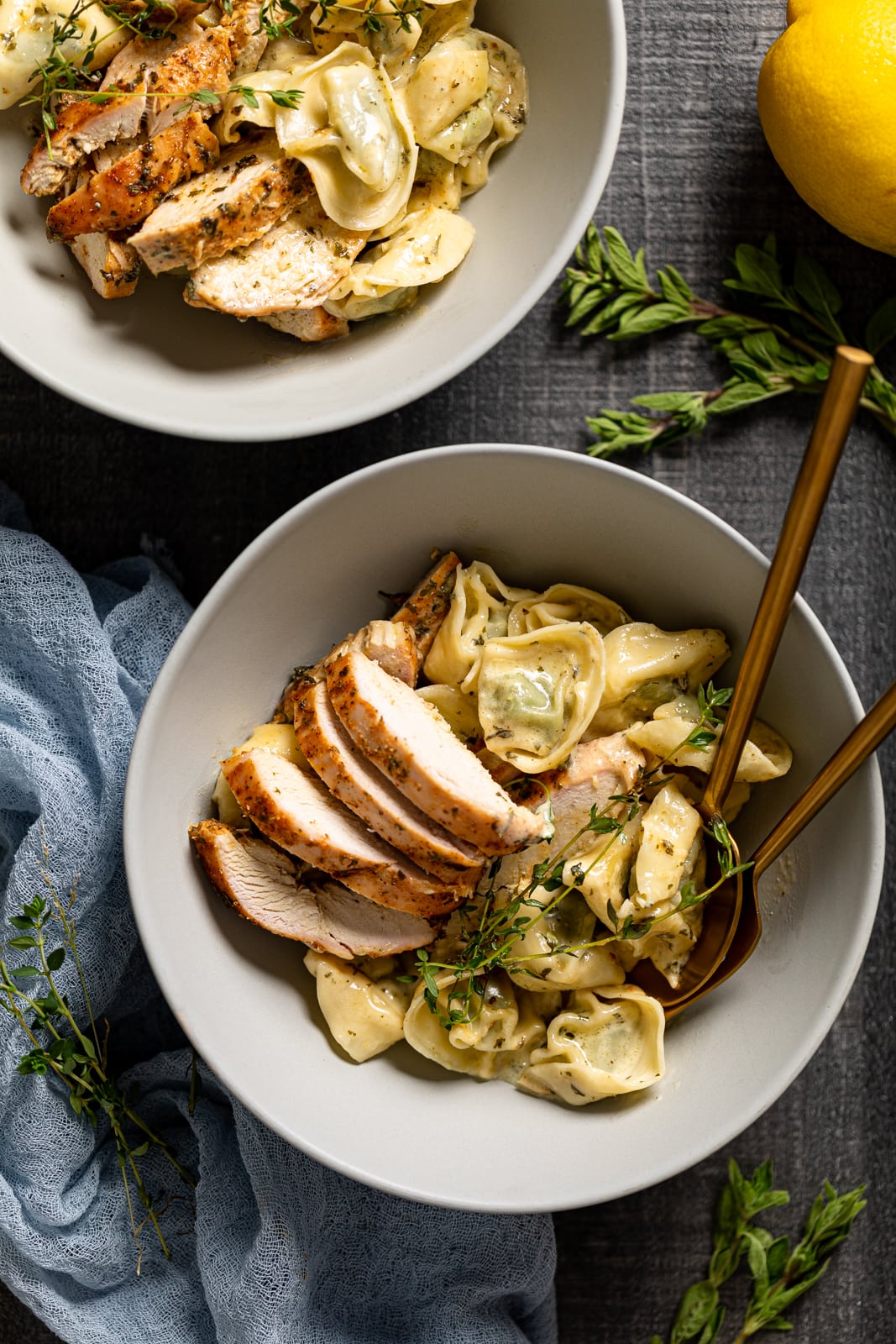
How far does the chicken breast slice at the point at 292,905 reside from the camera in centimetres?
218

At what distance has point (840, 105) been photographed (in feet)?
7.36

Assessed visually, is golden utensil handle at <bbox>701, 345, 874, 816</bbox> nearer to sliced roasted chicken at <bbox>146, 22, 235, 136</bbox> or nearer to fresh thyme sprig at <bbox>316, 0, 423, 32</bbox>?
fresh thyme sprig at <bbox>316, 0, 423, 32</bbox>

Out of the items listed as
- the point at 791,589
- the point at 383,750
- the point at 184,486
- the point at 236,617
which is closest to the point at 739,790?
the point at 791,589

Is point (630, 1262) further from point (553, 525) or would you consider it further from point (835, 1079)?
point (553, 525)

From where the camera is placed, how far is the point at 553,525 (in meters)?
2.27

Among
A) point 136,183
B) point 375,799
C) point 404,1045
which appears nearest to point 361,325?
point 136,183

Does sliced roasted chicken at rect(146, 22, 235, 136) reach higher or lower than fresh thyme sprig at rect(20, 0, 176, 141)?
lower

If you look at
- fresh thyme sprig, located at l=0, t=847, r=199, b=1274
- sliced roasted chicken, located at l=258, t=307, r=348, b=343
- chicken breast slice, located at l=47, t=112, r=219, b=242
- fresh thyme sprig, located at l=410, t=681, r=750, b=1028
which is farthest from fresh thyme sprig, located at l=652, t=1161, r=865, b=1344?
chicken breast slice, located at l=47, t=112, r=219, b=242

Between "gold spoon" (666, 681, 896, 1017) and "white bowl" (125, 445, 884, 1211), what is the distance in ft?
0.21

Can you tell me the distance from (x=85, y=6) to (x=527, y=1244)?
264cm

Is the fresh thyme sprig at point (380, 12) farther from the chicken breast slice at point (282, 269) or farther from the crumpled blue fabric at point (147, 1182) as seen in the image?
the crumpled blue fabric at point (147, 1182)

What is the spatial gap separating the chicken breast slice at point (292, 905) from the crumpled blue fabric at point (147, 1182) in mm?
402

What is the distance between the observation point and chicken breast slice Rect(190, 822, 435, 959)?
218 cm

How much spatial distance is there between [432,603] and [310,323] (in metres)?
0.60
